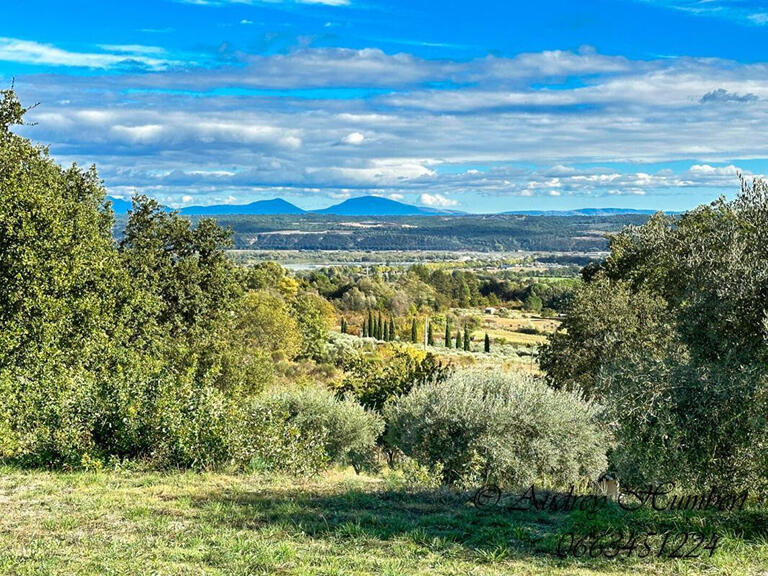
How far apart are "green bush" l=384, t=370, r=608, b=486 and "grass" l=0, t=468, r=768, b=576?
439 centimetres

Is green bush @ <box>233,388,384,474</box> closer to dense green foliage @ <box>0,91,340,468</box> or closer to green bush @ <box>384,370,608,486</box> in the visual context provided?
dense green foliage @ <box>0,91,340,468</box>

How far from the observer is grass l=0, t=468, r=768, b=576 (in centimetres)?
744

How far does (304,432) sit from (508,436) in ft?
19.2

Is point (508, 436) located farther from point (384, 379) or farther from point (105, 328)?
point (105, 328)

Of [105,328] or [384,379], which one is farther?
[384,379]

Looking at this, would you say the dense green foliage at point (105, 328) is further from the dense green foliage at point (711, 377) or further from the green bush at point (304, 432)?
the dense green foliage at point (711, 377)

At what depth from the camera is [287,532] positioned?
8.66m

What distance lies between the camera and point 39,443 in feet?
40.8

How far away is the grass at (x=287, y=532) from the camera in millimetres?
7441

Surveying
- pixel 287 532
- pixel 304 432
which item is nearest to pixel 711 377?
pixel 287 532

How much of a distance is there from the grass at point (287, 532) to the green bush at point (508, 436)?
439cm

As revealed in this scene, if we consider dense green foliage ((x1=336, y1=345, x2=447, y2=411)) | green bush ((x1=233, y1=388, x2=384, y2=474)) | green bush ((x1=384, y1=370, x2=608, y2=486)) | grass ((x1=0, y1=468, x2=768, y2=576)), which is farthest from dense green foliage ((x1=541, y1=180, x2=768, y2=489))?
dense green foliage ((x1=336, y1=345, x2=447, y2=411))

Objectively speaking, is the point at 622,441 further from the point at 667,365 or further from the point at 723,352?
the point at 723,352

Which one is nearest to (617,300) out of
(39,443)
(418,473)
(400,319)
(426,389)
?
(426,389)
